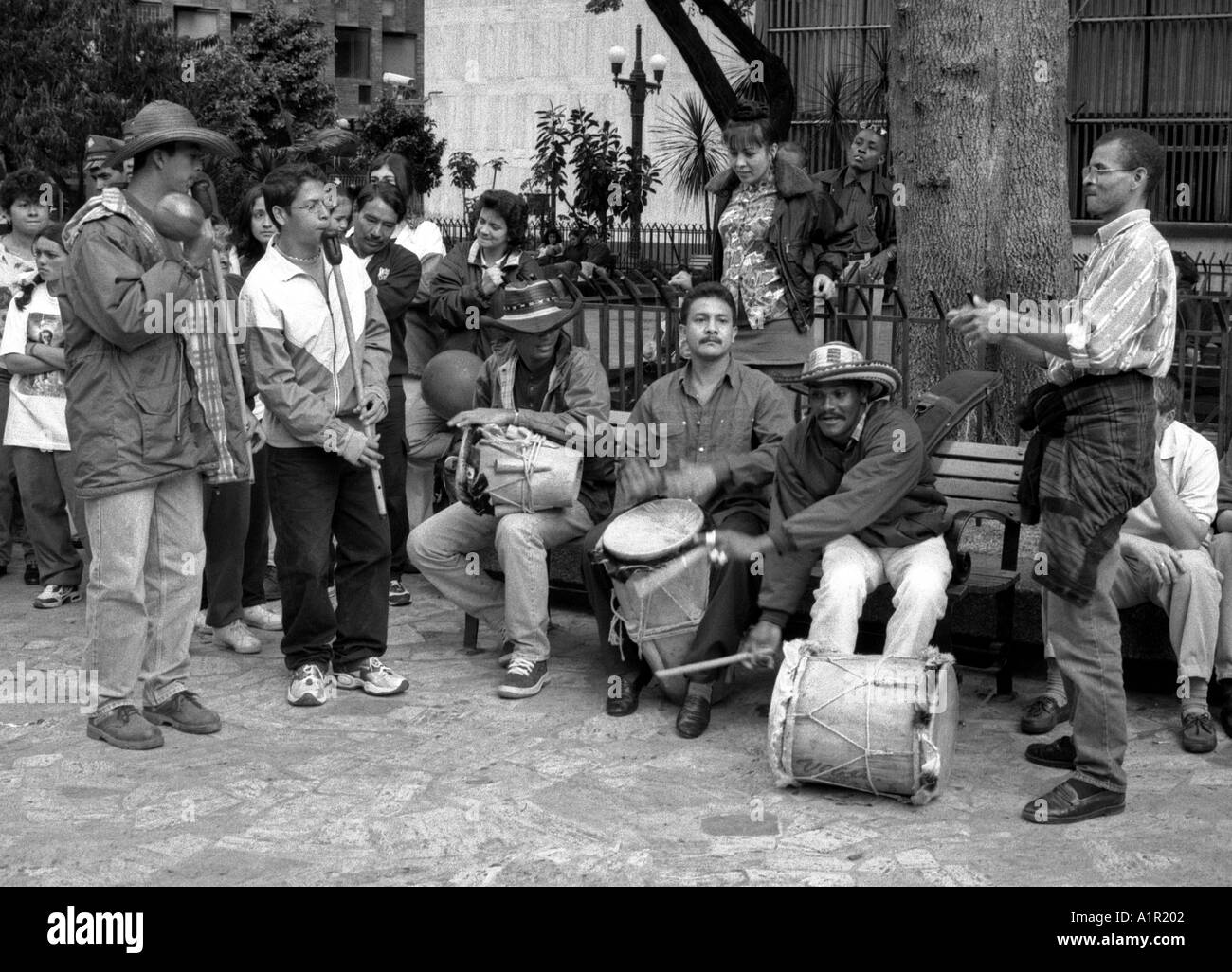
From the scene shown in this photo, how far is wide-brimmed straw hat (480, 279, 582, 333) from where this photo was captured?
6.53 metres

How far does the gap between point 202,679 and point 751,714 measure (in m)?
2.28

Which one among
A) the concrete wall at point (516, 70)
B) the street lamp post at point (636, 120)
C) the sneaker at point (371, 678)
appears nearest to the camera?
the sneaker at point (371, 678)

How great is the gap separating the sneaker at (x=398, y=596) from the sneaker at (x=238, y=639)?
89cm

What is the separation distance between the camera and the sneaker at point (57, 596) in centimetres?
787

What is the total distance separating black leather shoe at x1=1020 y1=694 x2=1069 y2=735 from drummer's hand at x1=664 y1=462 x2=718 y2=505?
1.43 metres

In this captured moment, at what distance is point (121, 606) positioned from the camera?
5.65m

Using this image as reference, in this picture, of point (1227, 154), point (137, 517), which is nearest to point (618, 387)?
point (137, 517)

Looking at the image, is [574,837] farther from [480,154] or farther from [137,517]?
[480,154]

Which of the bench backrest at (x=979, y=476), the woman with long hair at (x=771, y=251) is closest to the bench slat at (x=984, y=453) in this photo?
the bench backrest at (x=979, y=476)

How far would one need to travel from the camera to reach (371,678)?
6371 millimetres

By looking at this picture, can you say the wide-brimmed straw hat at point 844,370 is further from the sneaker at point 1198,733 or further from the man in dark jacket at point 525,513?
the sneaker at point 1198,733

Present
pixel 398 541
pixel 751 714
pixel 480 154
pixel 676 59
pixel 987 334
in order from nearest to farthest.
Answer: pixel 987 334
pixel 751 714
pixel 398 541
pixel 676 59
pixel 480 154

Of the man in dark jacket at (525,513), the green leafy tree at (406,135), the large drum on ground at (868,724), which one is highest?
the green leafy tree at (406,135)

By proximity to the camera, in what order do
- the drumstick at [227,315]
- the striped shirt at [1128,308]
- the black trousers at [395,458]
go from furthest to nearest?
the black trousers at [395,458] < the drumstick at [227,315] < the striped shirt at [1128,308]
